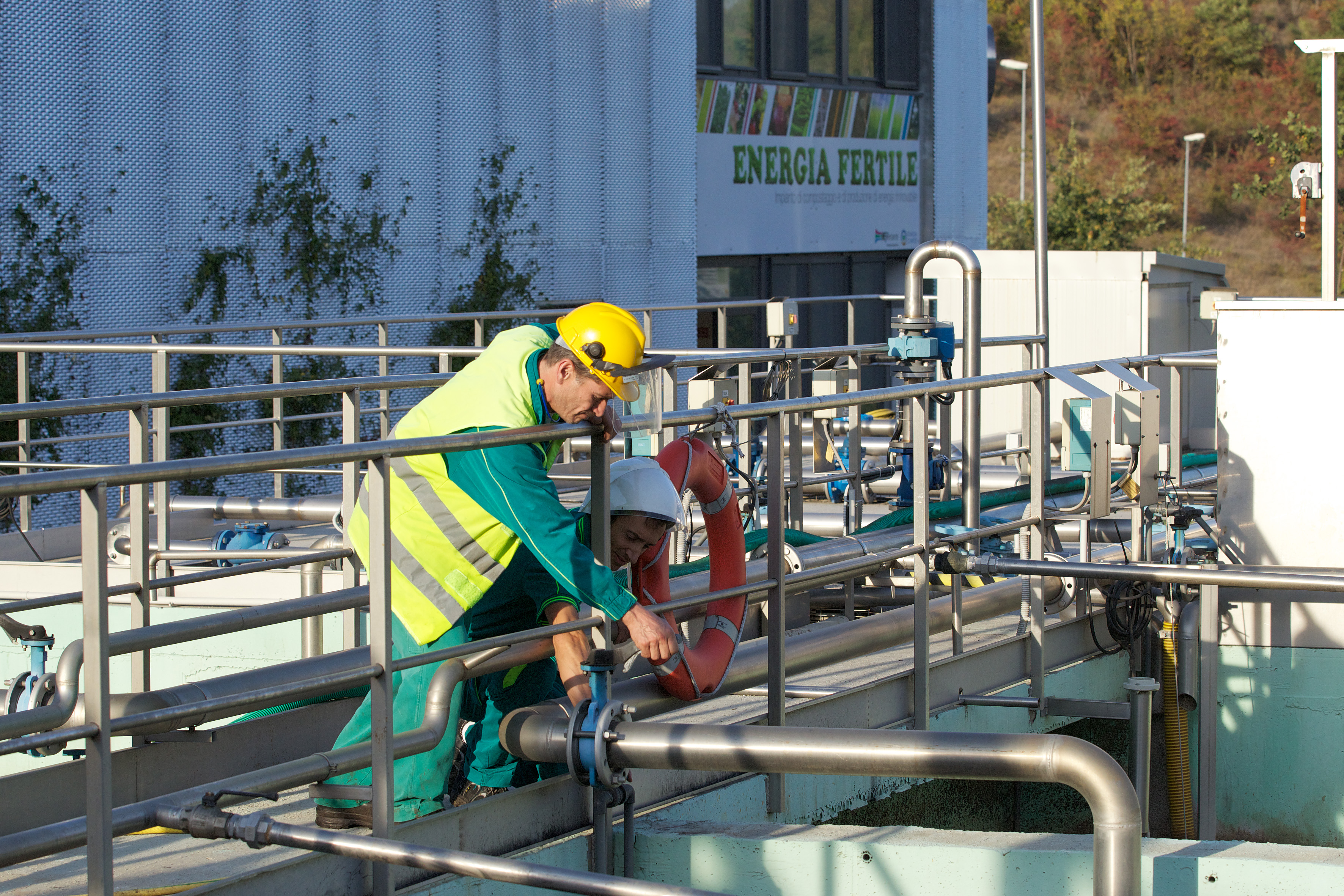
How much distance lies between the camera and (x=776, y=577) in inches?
182

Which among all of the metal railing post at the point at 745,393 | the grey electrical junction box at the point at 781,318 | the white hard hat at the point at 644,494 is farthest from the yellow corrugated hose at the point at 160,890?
the grey electrical junction box at the point at 781,318

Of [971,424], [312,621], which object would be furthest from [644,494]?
[971,424]

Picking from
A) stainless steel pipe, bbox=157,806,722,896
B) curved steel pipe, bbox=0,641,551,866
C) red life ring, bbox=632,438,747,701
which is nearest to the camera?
stainless steel pipe, bbox=157,806,722,896

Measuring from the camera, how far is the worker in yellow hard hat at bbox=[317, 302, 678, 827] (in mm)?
3689

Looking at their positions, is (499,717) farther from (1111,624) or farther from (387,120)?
(387,120)

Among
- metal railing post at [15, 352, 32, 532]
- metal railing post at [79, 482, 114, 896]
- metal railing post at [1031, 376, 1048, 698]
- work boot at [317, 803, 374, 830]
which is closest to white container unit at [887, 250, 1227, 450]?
metal railing post at [1031, 376, 1048, 698]

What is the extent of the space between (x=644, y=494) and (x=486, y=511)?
21.0 inches

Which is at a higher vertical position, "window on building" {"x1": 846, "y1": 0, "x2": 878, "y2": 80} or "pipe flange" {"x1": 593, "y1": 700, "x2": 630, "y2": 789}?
"window on building" {"x1": 846, "y1": 0, "x2": 878, "y2": 80}

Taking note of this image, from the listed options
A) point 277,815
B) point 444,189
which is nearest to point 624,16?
point 444,189

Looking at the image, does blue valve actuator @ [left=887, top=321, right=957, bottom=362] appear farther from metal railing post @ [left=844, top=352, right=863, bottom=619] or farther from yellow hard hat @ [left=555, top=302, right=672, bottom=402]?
yellow hard hat @ [left=555, top=302, right=672, bottom=402]

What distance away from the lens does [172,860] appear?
3666 mm

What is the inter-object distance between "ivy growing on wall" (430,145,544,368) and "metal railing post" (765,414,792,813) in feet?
40.2

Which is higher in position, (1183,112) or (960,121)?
(1183,112)

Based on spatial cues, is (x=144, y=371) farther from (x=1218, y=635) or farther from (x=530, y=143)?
(x=1218, y=635)
